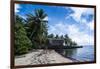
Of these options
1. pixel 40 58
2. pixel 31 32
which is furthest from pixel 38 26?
pixel 40 58

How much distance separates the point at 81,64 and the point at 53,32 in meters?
0.58

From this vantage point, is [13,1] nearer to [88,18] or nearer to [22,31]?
Answer: [22,31]

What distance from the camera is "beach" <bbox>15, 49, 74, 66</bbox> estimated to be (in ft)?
7.18

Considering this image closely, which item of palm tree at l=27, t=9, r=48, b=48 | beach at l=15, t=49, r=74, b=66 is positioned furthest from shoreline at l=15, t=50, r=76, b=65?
palm tree at l=27, t=9, r=48, b=48

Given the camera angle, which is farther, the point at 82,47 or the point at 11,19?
the point at 82,47

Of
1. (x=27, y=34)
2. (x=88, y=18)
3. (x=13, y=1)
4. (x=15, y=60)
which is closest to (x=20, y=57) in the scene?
(x=15, y=60)

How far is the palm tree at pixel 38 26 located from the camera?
223 centimetres

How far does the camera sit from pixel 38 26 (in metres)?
2.25

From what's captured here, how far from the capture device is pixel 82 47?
2416 mm

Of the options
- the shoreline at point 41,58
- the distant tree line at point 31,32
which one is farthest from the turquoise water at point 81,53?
the distant tree line at point 31,32

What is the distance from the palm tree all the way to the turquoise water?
35 centimetres

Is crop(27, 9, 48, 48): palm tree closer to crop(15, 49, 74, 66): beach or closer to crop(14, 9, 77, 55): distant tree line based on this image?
crop(14, 9, 77, 55): distant tree line

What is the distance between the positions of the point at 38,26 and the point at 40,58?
40 centimetres

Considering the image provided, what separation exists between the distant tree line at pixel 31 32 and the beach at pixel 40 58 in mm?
62
